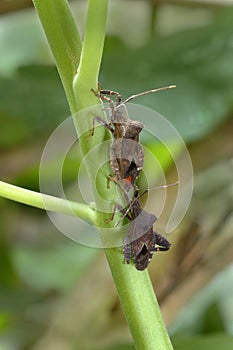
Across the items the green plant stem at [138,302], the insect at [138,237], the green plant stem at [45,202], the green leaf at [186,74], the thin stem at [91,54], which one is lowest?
the green plant stem at [138,302]

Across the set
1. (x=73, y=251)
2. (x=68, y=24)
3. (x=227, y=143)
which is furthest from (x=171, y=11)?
(x=68, y=24)

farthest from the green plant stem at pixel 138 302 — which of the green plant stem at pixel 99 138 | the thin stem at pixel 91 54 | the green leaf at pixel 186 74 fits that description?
the green leaf at pixel 186 74

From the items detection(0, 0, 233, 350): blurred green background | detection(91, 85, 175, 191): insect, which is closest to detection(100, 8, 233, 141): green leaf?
detection(0, 0, 233, 350): blurred green background

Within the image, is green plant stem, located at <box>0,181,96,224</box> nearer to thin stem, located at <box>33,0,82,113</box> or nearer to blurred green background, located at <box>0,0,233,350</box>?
thin stem, located at <box>33,0,82,113</box>

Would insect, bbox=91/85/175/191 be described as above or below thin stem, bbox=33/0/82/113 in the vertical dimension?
below

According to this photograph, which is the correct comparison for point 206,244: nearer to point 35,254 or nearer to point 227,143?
point 227,143

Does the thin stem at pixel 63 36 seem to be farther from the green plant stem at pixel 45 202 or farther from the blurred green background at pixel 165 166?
the blurred green background at pixel 165 166

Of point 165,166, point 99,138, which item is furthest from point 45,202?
point 165,166
